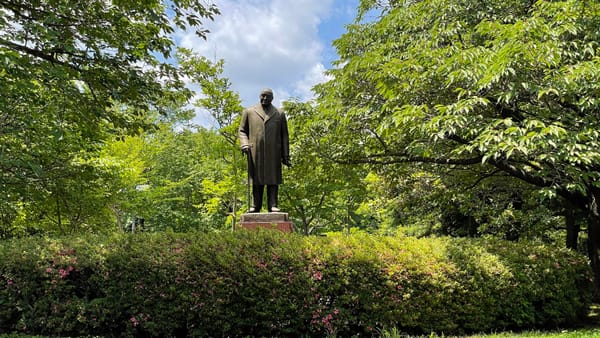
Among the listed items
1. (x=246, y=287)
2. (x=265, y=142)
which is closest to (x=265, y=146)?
(x=265, y=142)

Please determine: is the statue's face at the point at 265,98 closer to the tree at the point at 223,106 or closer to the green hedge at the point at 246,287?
the green hedge at the point at 246,287

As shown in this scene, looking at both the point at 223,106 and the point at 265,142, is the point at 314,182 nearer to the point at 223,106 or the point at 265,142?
the point at 223,106

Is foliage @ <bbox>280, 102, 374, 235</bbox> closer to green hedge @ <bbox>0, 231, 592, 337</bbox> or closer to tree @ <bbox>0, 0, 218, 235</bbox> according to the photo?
tree @ <bbox>0, 0, 218, 235</bbox>

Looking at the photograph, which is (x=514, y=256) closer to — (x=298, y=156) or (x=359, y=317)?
(x=359, y=317)

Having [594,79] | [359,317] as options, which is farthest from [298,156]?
[594,79]

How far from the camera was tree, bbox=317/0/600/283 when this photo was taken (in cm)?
515

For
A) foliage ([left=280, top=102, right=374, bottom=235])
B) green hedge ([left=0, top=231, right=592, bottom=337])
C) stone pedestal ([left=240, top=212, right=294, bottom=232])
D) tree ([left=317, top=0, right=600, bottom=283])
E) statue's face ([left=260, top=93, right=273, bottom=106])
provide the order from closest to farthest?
green hedge ([left=0, top=231, right=592, bottom=337])
tree ([left=317, top=0, right=600, bottom=283])
stone pedestal ([left=240, top=212, right=294, bottom=232])
statue's face ([left=260, top=93, right=273, bottom=106])
foliage ([left=280, top=102, right=374, bottom=235])

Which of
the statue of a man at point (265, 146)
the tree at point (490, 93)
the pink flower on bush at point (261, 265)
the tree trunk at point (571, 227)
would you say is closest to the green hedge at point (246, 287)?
the pink flower on bush at point (261, 265)

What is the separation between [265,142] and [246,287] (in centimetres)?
262

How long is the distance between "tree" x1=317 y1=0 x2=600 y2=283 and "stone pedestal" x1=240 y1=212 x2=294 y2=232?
2094 millimetres

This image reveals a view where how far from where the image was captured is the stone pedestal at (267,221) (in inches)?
244

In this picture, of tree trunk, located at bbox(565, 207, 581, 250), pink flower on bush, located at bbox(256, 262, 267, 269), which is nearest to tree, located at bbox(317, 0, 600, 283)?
pink flower on bush, located at bbox(256, 262, 267, 269)

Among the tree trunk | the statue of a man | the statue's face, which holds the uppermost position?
the statue's face

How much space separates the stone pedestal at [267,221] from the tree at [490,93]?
209cm
